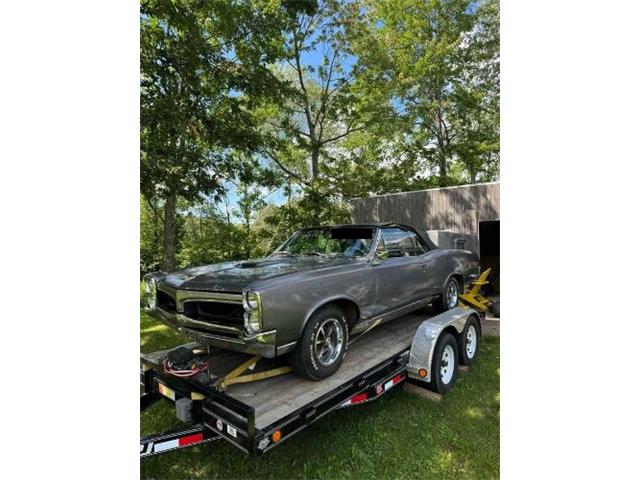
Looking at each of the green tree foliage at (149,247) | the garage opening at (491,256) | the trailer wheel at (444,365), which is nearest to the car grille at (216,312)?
the trailer wheel at (444,365)

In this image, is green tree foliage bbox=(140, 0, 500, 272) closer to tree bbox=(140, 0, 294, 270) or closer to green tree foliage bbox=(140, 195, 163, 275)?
green tree foliage bbox=(140, 195, 163, 275)

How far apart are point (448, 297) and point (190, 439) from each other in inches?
157

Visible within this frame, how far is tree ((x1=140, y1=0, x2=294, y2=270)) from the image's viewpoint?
17.1 feet

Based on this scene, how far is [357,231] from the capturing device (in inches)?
166

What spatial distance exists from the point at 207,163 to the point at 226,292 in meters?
4.14

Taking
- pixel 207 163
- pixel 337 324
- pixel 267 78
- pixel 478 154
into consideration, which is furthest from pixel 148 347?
pixel 478 154

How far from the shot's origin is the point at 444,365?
3740mm

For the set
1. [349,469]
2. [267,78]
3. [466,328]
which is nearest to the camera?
[349,469]

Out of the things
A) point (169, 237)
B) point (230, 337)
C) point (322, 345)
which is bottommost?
point (322, 345)

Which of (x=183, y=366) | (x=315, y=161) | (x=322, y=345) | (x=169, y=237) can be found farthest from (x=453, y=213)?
(x=315, y=161)

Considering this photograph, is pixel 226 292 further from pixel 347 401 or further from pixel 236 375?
pixel 347 401

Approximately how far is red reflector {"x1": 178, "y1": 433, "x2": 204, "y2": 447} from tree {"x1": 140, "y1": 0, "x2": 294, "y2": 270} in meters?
4.11

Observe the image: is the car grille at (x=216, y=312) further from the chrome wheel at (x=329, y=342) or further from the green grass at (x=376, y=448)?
the green grass at (x=376, y=448)

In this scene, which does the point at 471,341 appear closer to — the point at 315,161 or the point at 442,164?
the point at 315,161
